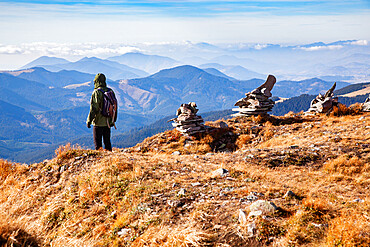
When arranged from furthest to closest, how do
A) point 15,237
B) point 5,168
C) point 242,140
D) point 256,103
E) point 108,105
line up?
point 256,103 → point 242,140 → point 108,105 → point 5,168 → point 15,237

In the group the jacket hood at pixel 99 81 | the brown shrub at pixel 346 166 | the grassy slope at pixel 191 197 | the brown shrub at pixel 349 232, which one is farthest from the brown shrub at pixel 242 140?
the brown shrub at pixel 349 232

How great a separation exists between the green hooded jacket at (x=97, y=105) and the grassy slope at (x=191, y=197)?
2.38 metres

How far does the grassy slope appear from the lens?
511 centimetres

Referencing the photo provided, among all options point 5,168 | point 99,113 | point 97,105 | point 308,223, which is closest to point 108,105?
point 97,105

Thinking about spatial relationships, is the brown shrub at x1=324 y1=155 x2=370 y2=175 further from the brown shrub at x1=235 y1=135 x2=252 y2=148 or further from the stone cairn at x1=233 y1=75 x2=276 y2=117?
the stone cairn at x1=233 y1=75 x2=276 y2=117

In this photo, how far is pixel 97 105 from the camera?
520 inches

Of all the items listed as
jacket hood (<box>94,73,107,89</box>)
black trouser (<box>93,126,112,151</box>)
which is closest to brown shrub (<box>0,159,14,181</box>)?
black trouser (<box>93,126,112,151</box>)

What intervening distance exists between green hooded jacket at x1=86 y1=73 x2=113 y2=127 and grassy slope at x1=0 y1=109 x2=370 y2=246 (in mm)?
2385

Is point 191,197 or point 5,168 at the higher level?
point 191,197

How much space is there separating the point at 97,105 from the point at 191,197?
8.54m

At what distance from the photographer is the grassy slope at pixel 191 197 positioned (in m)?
5.11

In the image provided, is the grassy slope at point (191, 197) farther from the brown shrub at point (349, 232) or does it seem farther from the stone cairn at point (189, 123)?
the stone cairn at point (189, 123)

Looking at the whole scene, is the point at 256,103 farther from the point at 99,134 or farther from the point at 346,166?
the point at 99,134

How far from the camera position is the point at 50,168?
33.7 feet
